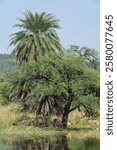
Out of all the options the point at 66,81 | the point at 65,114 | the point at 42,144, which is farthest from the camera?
the point at 65,114

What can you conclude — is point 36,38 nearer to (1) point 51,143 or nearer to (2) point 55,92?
(2) point 55,92

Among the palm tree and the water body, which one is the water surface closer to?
the water body

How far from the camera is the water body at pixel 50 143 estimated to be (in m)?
13.7

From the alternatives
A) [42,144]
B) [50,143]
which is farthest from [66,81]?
[42,144]

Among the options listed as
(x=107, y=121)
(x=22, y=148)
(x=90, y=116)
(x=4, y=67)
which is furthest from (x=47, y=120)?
(x=4, y=67)

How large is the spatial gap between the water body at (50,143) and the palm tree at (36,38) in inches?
419

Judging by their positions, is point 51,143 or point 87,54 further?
point 87,54

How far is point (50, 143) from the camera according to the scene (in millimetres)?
15109

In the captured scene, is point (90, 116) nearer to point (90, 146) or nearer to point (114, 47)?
point (90, 146)

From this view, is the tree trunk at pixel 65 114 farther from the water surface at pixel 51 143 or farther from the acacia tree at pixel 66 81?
the water surface at pixel 51 143

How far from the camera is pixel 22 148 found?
44.0 feet

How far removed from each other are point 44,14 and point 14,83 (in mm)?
5957

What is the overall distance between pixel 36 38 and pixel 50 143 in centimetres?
1275

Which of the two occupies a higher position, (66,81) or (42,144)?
(66,81)
